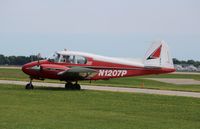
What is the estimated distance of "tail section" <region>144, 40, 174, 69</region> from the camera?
112 ft

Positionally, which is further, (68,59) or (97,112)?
(68,59)

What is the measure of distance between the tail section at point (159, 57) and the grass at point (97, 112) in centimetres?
945

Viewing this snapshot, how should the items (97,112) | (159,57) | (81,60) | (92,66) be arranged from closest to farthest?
(97,112) < (81,60) < (92,66) < (159,57)

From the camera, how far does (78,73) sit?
102 feet

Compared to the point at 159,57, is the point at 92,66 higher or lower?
lower

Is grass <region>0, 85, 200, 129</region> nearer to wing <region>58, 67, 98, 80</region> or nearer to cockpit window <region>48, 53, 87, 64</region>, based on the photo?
wing <region>58, 67, 98, 80</region>

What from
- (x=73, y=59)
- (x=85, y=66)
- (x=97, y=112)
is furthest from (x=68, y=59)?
(x=97, y=112)

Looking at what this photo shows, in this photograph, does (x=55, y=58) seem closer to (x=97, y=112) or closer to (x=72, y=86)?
(x=72, y=86)

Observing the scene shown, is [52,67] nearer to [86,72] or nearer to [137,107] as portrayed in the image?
[86,72]

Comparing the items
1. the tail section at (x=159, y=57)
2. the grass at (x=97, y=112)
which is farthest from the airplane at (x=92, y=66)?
the grass at (x=97, y=112)

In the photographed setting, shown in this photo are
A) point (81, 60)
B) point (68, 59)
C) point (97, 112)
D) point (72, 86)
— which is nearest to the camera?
point (97, 112)

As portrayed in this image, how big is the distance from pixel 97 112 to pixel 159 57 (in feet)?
55.5

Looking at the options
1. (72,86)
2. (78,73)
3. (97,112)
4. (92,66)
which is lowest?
(72,86)

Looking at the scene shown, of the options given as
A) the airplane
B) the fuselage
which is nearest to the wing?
the airplane
